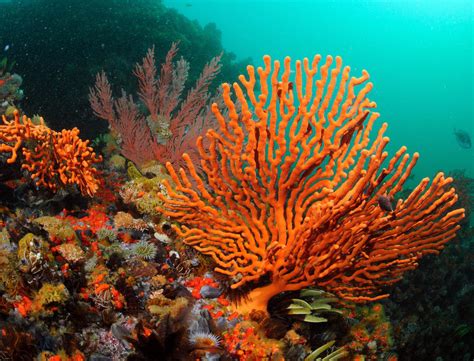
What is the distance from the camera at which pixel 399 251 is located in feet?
9.43

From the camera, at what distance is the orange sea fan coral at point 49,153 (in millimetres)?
3629

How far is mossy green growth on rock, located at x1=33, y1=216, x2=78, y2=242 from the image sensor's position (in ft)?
10.2

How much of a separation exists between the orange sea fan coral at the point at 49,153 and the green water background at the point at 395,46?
74.2 m

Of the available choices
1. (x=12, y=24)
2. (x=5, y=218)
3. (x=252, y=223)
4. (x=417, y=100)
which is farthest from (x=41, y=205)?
(x=417, y=100)

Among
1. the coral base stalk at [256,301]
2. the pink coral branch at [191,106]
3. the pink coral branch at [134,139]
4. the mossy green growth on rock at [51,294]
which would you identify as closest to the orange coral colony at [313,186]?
the coral base stalk at [256,301]

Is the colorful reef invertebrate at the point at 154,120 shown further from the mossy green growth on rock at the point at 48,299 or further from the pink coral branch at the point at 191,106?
the mossy green growth on rock at the point at 48,299

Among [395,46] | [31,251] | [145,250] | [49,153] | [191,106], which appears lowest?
[31,251]

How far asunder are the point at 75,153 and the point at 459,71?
142m

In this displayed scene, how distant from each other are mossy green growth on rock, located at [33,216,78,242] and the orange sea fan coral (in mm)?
713

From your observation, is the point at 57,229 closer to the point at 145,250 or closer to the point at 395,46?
the point at 145,250

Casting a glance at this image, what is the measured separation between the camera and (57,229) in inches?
124

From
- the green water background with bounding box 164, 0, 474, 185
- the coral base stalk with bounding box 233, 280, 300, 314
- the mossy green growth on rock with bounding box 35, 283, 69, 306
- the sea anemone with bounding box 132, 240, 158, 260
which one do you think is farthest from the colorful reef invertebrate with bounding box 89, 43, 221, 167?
the green water background with bounding box 164, 0, 474, 185

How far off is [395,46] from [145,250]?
162453 millimetres

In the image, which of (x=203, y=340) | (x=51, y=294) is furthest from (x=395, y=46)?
(x=51, y=294)
